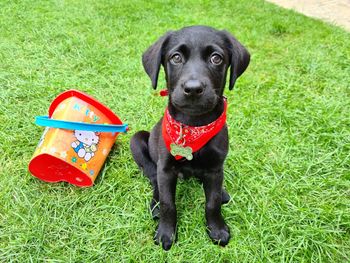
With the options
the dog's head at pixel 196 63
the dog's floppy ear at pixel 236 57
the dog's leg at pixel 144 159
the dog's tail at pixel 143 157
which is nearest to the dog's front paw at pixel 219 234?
the dog's leg at pixel 144 159

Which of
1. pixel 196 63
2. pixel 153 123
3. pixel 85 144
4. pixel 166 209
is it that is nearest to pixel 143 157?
pixel 85 144

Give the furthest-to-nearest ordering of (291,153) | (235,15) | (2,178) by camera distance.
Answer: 1. (235,15)
2. (291,153)
3. (2,178)

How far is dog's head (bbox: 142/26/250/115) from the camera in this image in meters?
2.13

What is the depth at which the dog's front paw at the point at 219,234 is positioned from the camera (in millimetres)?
2645

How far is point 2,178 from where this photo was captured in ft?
10.4

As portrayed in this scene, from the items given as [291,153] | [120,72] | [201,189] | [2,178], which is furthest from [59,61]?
[291,153]

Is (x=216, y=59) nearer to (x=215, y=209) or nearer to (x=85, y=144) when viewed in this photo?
(x=215, y=209)

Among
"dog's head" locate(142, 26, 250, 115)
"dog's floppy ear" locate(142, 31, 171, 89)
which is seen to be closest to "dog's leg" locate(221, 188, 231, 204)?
"dog's head" locate(142, 26, 250, 115)

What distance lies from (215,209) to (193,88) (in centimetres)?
104

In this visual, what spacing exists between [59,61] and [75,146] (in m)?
2.43

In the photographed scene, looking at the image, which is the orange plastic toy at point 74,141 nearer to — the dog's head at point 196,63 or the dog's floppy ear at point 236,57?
the dog's head at point 196,63

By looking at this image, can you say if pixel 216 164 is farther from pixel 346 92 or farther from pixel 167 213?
pixel 346 92

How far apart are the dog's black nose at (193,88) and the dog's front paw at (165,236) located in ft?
3.62

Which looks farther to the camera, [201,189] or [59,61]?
[59,61]
